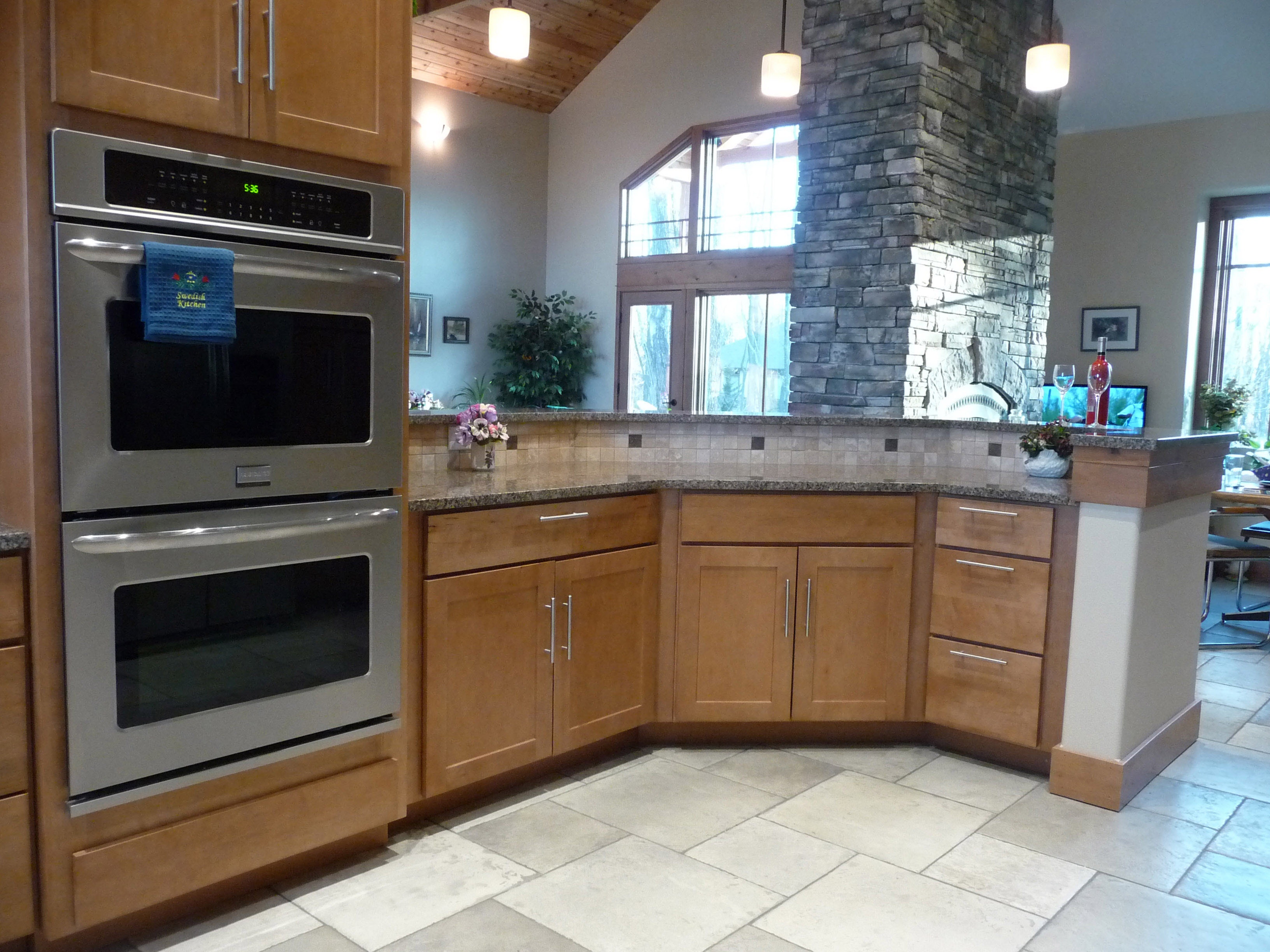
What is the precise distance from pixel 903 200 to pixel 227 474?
168 inches

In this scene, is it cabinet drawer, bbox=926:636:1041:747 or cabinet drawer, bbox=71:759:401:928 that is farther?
cabinet drawer, bbox=926:636:1041:747

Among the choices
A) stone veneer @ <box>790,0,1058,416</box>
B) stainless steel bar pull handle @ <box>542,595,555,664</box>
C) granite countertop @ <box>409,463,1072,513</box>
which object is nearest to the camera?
granite countertop @ <box>409,463,1072,513</box>

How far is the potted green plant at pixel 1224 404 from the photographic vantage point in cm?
641

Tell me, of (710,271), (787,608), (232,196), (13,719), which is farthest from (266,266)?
(710,271)

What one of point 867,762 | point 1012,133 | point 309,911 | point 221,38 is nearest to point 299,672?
point 309,911

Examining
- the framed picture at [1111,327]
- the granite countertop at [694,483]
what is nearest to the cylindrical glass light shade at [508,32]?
the granite countertop at [694,483]

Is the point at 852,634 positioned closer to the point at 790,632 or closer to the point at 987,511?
the point at 790,632

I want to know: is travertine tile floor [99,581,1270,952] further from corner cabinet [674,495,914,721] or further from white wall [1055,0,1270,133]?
white wall [1055,0,1270,133]

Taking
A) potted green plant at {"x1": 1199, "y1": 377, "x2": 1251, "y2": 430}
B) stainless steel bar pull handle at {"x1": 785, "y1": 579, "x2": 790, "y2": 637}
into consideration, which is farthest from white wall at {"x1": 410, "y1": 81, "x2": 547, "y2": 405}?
stainless steel bar pull handle at {"x1": 785, "y1": 579, "x2": 790, "y2": 637}

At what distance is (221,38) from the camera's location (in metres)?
1.90

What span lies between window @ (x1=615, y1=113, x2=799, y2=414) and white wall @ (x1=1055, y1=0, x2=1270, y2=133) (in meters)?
1.99

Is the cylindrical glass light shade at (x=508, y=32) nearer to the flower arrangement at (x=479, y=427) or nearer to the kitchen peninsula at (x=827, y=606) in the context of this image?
the kitchen peninsula at (x=827, y=606)

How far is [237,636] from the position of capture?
2020mm

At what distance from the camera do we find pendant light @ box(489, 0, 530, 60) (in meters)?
5.36
